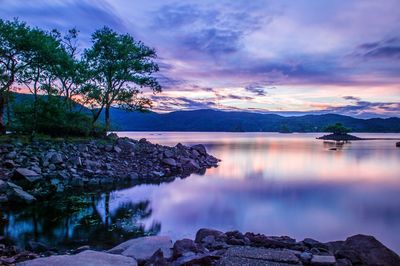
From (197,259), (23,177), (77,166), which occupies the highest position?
(77,166)

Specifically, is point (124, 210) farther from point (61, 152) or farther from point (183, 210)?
point (61, 152)

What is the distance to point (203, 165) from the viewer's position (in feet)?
108

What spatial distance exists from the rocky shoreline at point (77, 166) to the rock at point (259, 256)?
37.2ft

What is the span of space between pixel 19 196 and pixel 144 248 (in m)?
9.53

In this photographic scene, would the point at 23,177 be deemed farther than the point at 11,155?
No

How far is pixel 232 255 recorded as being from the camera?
7629 millimetres

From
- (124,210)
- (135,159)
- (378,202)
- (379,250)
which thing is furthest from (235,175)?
(379,250)

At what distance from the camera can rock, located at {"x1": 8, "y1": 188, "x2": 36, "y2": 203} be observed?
588 inches

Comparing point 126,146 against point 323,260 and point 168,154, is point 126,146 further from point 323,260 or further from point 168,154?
point 323,260

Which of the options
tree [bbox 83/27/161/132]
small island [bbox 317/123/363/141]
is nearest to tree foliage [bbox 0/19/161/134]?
tree [bbox 83/27/161/132]

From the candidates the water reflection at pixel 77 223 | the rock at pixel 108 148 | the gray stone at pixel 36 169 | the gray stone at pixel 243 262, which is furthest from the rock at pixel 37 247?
the rock at pixel 108 148

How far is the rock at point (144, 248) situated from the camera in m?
7.96

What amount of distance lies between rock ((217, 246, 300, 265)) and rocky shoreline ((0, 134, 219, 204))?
37.2ft

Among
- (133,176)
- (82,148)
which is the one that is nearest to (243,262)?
(133,176)
